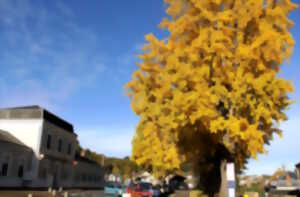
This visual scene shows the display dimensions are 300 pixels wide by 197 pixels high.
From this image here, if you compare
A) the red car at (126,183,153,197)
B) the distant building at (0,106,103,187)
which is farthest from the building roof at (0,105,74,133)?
the red car at (126,183,153,197)

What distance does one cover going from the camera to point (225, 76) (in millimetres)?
15312

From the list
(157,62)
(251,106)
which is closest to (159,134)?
(157,62)

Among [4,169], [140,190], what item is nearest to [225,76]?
[140,190]

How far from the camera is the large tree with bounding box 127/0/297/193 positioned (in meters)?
14.2

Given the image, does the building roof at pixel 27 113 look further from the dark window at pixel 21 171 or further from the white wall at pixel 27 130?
the dark window at pixel 21 171

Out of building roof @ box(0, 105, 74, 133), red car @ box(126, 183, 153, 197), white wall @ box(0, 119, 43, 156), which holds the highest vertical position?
building roof @ box(0, 105, 74, 133)

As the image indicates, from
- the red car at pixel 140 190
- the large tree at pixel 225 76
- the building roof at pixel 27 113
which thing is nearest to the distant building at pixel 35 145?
the building roof at pixel 27 113

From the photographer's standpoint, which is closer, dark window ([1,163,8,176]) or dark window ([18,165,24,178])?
dark window ([1,163,8,176])

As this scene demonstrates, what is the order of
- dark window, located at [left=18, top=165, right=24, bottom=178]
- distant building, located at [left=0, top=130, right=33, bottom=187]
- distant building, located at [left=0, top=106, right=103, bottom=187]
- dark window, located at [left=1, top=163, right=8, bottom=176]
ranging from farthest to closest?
dark window, located at [left=18, top=165, right=24, bottom=178]
distant building, located at [left=0, top=106, right=103, bottom=187]
dark window, located at [left=1, top=163, right=8, bottom=176]
distant building, located at [left=0, top=130, right=33, bottom=187]

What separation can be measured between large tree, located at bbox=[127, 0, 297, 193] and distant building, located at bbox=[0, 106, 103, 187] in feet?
65.3

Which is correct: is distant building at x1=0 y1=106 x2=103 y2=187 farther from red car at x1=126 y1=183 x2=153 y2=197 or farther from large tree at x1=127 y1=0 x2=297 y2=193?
large tree at x1=127 y1=0 x2=297 y2=193

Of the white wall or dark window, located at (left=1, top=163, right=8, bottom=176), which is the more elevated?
the white wall

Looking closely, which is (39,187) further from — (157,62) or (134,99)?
(157,62)

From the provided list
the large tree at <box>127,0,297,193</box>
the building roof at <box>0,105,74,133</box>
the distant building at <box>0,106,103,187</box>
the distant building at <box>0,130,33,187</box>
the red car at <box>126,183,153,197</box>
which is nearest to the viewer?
the large tree at <box>127,0,297,193</box>
